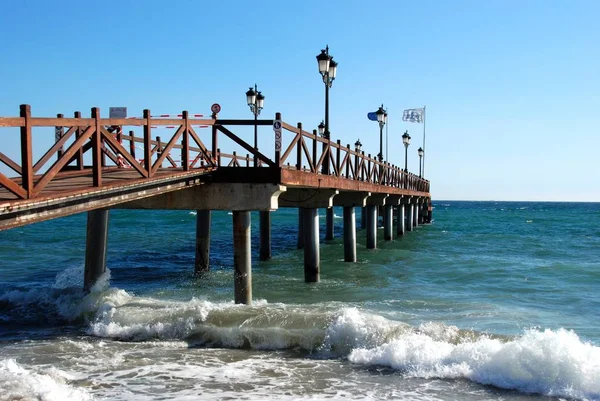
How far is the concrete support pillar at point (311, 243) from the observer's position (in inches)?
729

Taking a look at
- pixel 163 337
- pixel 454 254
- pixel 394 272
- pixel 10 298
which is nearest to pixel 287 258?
pixel 394 272

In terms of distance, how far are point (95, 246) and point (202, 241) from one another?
6955 mm

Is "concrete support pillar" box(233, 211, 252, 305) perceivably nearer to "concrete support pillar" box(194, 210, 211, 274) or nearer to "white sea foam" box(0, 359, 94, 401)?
"white sea foam" box(0, 359, 94, 401)

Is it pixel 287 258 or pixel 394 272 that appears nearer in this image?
pixel 394 272

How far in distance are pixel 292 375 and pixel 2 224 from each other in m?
4.84

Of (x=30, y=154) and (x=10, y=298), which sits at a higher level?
(x=30, y=154)

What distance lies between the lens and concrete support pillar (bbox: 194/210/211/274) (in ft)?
71.7

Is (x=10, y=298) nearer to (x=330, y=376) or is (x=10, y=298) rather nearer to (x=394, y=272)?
(x=330, y=376)

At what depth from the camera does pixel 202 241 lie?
880 inches

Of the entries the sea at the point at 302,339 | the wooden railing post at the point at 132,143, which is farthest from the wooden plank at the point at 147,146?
the wooden railing post at the point at 132,143

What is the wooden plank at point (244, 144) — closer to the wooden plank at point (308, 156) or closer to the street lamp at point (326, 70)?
the wooden plank at point (308, 156)

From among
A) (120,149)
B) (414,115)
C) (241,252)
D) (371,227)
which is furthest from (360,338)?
(414,115)

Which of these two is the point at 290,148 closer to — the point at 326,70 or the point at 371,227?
the point at 326,70

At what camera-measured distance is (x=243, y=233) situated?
13391mm
